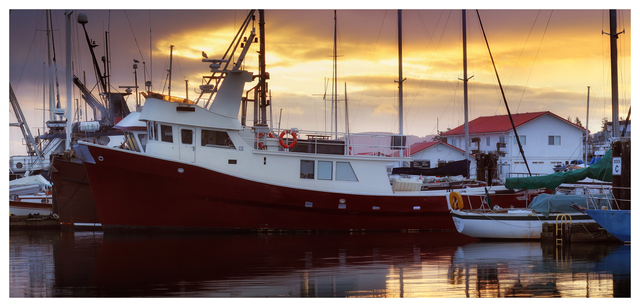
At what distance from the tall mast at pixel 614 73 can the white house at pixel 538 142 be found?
18456 mm

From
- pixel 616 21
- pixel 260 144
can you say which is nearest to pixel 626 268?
pixel 616 21

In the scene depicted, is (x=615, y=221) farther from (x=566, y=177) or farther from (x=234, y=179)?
(x=234, y=179)

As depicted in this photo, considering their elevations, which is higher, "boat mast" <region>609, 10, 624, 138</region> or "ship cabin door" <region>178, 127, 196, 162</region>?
"boat mast" <region>609, 10, 624, 138</region>

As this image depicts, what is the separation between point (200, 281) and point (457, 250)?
503 centimetres

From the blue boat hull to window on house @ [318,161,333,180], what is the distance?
5363 mm

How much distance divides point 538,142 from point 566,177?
59.6 ft

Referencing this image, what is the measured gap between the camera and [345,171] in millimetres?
12117

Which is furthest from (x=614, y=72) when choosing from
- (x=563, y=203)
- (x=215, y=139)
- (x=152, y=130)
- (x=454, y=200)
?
(x=152, y=130)

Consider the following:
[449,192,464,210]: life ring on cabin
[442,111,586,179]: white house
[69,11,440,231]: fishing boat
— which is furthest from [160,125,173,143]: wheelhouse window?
[442,111,586,179]: white house

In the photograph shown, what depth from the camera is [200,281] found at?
22.1 ft

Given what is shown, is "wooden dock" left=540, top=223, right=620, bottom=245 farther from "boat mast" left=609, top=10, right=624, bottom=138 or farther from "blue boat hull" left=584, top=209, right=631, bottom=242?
"boat mast" left=609, top=10, right=624, bottom=138

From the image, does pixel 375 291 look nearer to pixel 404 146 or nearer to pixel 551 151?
pixel 404 146

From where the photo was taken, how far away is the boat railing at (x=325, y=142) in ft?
39.2

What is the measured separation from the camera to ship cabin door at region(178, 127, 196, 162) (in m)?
11.4
